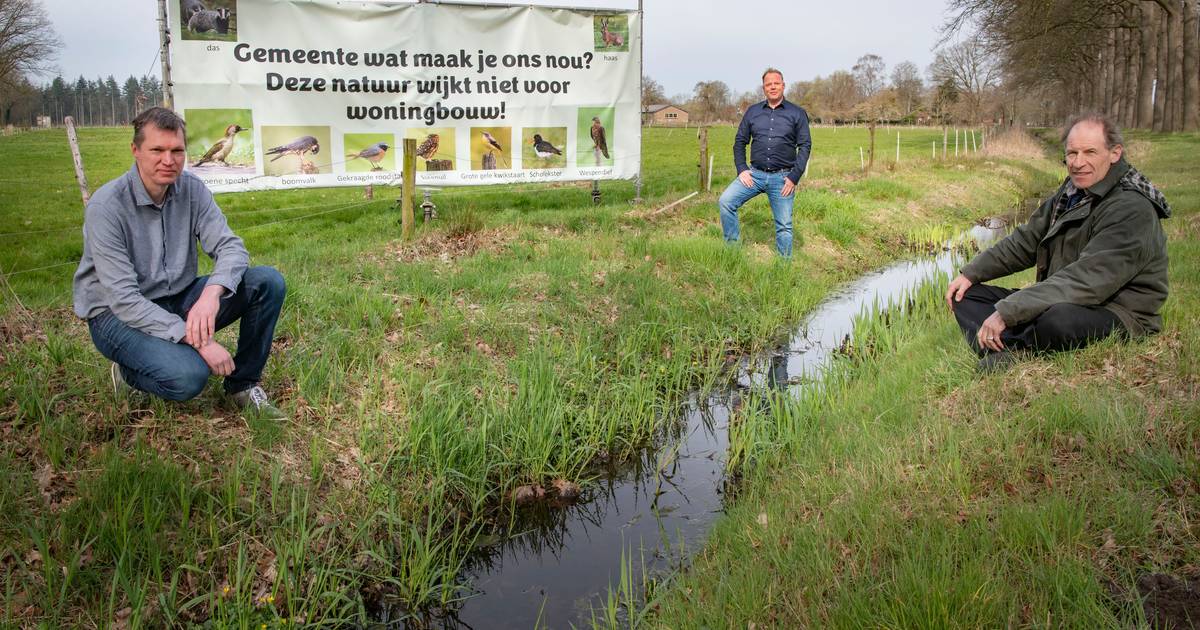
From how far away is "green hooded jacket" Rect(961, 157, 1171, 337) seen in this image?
4375 mm

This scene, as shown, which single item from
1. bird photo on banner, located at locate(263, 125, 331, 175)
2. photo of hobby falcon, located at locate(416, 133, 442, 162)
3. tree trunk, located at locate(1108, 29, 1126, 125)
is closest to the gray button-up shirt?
bird photo on banner, located at locate(263, 125, 331, 175)

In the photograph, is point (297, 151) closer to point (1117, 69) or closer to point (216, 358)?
point (216, 358)

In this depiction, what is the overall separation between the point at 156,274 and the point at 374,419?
4.88 ft

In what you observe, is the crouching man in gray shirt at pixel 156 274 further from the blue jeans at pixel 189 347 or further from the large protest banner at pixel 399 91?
the large protest banner at pixel 399 91

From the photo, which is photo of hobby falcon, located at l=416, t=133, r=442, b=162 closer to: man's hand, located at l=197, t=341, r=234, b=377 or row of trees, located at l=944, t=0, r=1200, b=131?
man's hand, located at l=197, t=341, r=234, b=377

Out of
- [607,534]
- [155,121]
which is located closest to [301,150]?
[155,121]

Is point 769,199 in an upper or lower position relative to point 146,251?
upper

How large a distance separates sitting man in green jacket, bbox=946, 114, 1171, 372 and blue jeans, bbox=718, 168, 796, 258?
4.62m

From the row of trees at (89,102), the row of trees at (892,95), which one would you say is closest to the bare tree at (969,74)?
the row of trees at (892,95)

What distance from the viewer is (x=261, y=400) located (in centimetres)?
480

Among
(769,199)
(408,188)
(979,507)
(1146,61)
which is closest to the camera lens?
(979,507)

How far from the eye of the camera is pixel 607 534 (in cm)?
466

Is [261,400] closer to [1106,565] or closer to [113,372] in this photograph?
[113,372]
